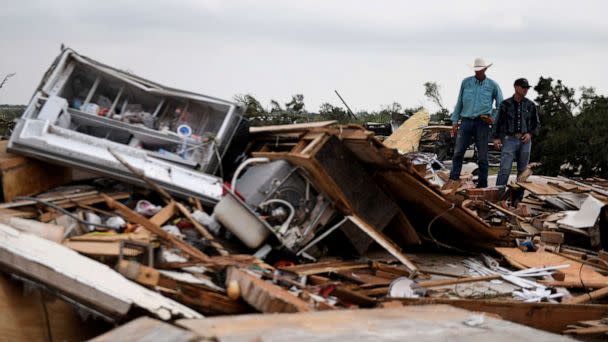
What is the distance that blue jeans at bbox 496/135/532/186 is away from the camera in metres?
8.91

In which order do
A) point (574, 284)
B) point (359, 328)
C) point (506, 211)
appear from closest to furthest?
point (359, 328) → point (574, 284) → point (506, 211)

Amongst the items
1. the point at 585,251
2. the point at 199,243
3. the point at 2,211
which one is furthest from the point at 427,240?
the point at 2,211

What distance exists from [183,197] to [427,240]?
249cm

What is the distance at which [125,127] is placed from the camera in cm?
668

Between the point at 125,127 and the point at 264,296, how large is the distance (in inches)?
139

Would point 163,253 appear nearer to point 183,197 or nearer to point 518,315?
point 183,197

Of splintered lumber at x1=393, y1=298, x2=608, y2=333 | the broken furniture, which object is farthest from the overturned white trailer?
splintered lumber at x1=393, y1=298, x2=608, y2=333

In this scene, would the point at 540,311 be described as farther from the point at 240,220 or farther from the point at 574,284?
the point at 240,220

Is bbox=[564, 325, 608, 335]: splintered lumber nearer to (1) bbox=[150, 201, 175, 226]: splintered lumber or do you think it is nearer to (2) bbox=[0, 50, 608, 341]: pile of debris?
(2) bbox=[0, 50, 608, 341]: pile of debris

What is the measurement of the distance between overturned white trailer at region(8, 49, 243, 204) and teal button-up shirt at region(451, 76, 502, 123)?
12.3 ft

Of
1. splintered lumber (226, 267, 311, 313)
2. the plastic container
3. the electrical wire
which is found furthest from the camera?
the plastic container

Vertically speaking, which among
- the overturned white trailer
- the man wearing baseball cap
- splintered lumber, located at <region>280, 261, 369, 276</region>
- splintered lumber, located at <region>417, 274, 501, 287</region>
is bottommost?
splintered lumber, located at <region>280, 261, 369, 276</region>

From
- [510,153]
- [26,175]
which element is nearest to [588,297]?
[510,153]

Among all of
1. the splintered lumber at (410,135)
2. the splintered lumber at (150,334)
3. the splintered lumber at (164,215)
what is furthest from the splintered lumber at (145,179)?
the splintered lumber at (410,135)
